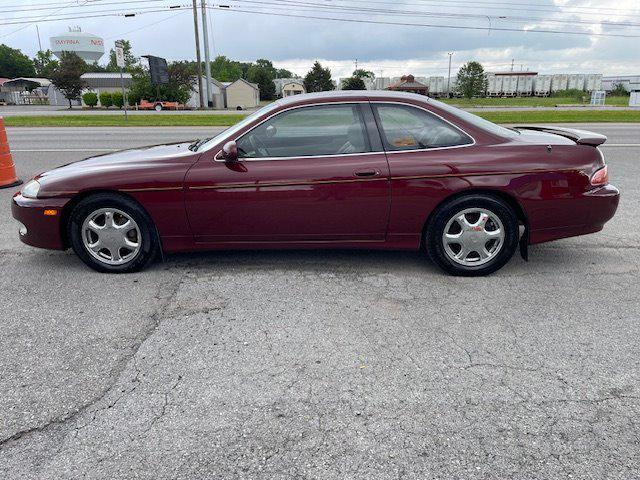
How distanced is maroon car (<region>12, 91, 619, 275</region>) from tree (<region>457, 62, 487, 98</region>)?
62.1 metres

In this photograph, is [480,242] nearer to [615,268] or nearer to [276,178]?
[615,268]

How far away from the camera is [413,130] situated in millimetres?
4117

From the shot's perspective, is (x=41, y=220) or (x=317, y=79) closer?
(x=41, y=220)

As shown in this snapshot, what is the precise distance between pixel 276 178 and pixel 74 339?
184 cm

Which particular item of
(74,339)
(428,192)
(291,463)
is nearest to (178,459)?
(291,463)

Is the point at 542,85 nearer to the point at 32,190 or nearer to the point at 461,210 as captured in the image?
the point at 461,210

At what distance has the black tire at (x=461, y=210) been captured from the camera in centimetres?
400

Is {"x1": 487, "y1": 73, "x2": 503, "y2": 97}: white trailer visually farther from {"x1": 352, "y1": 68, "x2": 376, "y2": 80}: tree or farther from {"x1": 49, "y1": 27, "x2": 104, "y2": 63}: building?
{"x1": 49, "y1": 27, "x2": 104, "y2": 63}: building

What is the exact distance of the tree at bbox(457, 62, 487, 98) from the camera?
2419 inches

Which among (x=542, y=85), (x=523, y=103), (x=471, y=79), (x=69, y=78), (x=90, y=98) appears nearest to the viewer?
(x=523, y=103)

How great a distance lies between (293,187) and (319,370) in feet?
5.46

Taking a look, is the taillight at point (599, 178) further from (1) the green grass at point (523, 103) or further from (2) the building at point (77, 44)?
(2) the building at point (77, 44)

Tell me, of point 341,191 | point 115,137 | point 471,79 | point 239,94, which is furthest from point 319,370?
point 471,79

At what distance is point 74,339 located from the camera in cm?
315
